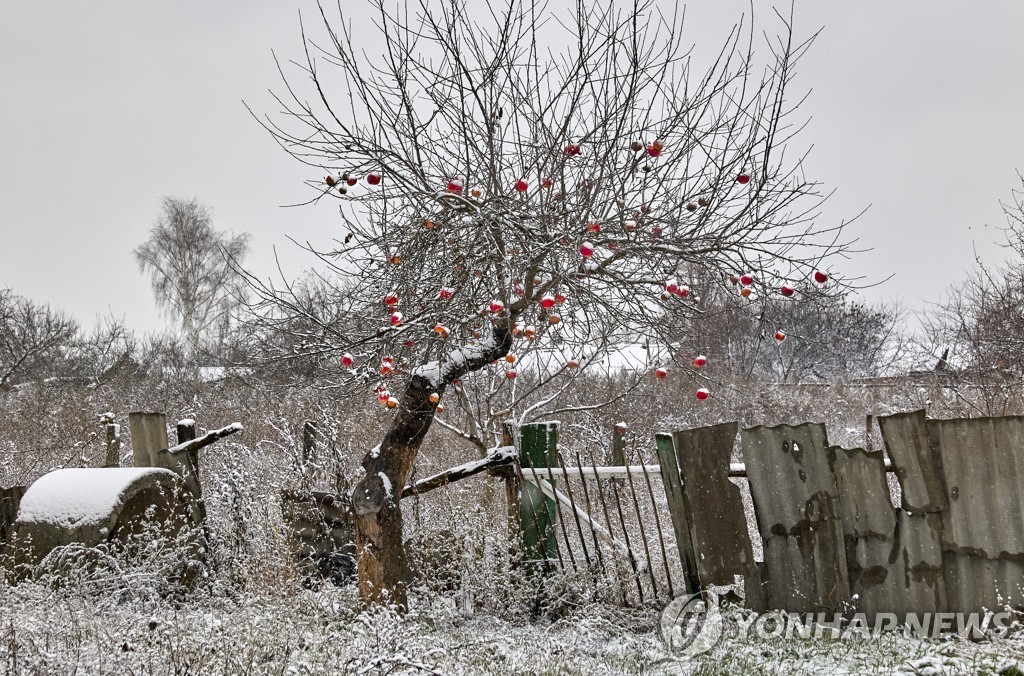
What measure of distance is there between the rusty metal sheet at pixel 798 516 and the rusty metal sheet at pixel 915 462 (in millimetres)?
312

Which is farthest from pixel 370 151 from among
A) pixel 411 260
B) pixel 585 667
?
pixel 585 667

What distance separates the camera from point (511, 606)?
13.3 feet

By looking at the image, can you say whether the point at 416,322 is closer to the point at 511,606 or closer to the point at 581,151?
the point at 581,151

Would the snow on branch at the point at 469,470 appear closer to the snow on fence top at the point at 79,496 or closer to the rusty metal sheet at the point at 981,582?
the snow on fence top at the point at 79,496

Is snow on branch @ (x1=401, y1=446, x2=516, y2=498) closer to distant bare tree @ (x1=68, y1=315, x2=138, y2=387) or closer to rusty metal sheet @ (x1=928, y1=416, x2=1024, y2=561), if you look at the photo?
rusty metal sheet @ (x1=928, y1=416, x2=1024, y2=561)

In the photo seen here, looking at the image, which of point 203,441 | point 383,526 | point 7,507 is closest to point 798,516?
point 383,526

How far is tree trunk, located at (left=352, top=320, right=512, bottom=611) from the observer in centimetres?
394

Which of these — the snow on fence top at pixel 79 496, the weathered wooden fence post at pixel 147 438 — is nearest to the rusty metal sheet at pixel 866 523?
the snow on fence top at pixel 79 496

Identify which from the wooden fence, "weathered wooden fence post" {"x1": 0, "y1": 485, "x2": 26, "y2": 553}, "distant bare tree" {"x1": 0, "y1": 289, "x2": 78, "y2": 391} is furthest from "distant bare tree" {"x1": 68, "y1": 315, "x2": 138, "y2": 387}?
the wooden fence

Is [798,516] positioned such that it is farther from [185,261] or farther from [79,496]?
[185,261]

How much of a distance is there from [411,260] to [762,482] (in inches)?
88.6

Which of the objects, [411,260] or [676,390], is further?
[676,390]

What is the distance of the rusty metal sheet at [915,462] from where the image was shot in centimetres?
337

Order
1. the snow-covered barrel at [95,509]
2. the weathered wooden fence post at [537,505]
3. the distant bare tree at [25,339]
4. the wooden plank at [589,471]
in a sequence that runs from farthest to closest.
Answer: the distant bare tree at [25,339], the snow-covered barrel at [95,509], the weathered wooden fence post at [537,505], the wooden plank at [589,471]
